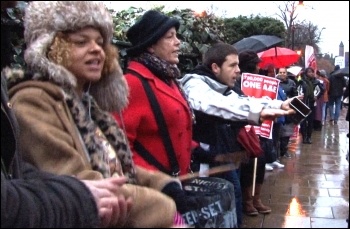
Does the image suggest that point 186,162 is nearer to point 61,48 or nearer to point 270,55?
point 61,48

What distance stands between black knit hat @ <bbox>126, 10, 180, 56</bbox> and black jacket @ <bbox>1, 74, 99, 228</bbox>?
157 cm

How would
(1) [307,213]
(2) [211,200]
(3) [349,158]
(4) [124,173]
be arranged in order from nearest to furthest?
(3) [349,158] → (1) [307,213] → (2) [211,200] → (4) [124,173]

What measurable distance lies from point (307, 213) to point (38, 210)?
0.60m

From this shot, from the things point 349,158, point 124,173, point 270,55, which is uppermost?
point 349,158

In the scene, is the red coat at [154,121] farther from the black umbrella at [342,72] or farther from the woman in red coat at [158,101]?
the black umbrella at [342,72]

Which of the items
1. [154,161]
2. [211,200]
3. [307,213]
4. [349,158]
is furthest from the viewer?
[154,161]

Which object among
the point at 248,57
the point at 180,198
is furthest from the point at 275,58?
the point at 180,198

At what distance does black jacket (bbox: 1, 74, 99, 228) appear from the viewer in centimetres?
121

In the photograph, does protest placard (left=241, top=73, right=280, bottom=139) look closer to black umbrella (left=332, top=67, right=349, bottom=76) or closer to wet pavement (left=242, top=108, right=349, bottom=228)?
wet pavement (left=242, top=108, right=349, bottom=228)

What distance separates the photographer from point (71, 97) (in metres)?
1.93

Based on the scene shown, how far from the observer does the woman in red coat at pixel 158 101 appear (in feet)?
8.98

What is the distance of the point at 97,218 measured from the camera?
4.34 feet

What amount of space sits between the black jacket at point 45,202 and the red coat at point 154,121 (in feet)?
4.20

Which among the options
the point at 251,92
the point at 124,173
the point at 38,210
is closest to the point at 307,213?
the point at 38,210
